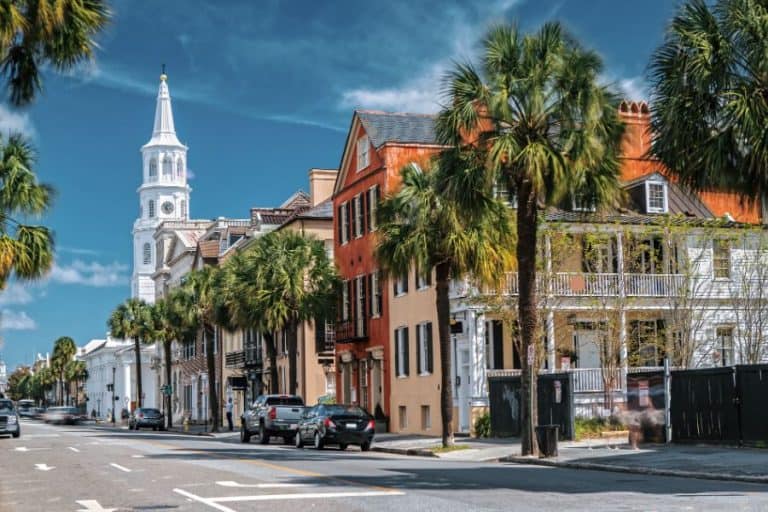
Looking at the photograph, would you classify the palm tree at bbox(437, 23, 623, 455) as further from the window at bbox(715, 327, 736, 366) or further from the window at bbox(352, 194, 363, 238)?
the window at bbox(352, 194, 363, 238)

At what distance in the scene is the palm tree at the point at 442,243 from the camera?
31.8 m

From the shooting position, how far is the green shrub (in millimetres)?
37281

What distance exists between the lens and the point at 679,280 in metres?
39.7

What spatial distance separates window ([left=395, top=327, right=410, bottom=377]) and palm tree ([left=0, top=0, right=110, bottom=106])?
99.6ft

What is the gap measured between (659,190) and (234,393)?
3706cm

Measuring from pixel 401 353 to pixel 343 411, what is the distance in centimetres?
1043

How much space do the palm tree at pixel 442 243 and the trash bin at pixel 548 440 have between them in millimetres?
6108

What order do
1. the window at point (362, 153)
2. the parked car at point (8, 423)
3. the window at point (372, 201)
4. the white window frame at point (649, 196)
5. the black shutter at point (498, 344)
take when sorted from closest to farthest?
1. the black shutter at point (498, 344)
2. the white window frame at point (649, 196)
3. the window at point (372, 201)
4. the window at point (362, 153)
5. the parked car at point (8, 423)

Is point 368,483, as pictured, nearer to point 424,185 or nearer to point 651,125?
point 651,125

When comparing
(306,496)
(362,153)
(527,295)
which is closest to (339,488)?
(306,496)

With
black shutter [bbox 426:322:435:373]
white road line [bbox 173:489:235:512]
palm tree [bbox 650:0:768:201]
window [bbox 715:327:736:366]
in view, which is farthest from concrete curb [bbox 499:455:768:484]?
window [bbox 715:327:736:366]

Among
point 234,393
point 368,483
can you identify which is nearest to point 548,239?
point 368,483

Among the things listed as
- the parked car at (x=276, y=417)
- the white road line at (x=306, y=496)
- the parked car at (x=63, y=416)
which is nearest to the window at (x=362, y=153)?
the parked car at (x=276, y=417)

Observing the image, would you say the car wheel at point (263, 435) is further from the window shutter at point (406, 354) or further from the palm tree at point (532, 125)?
the palm tree at point (532, 125)
